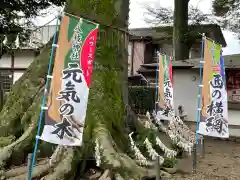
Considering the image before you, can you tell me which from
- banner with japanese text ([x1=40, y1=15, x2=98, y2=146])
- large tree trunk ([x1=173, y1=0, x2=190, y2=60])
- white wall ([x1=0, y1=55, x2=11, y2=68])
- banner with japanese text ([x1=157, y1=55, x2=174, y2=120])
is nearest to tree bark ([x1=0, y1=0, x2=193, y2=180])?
banner with japanese text ([x1=40, y1=15, x2=98, y2=146])

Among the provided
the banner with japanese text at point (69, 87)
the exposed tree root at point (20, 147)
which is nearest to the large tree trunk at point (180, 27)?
the exposed tree root at point (20, 147)

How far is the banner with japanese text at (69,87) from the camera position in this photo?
4.25m

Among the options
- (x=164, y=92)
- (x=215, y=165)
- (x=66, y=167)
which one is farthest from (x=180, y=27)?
(x=66, y=167)

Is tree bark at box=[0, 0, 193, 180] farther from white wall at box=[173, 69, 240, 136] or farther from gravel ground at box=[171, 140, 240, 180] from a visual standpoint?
white wall at box=[173, 69, 240, 136]

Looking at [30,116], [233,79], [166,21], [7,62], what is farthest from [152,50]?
[30,116]

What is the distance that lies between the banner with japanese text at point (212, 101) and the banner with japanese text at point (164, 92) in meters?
2.42

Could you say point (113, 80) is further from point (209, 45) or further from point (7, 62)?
point (7, 62)

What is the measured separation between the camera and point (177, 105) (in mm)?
14570

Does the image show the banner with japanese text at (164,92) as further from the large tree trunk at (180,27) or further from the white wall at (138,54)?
the white wall at (138,54)

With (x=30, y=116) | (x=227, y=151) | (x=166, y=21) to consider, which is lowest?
(x=227, y=151)

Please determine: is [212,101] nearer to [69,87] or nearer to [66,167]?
[66,167]

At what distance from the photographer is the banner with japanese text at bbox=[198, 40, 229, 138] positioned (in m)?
6.71

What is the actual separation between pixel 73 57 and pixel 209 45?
12.0ft

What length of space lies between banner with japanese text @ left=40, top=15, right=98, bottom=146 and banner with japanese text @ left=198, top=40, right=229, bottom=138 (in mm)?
3126
